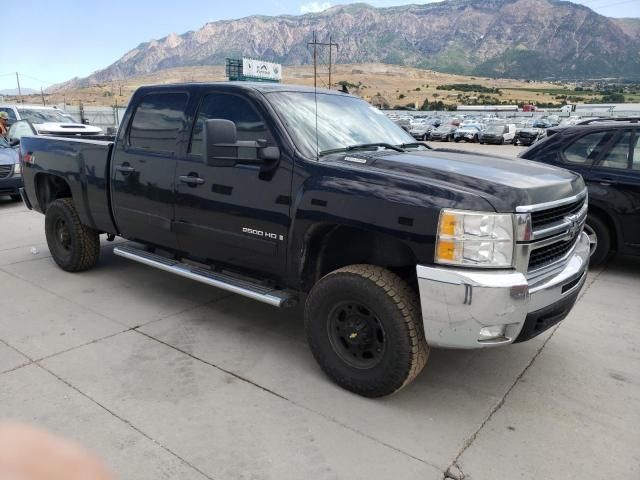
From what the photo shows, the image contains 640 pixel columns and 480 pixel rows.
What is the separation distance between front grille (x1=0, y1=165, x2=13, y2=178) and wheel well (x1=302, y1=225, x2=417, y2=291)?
28.1 feet

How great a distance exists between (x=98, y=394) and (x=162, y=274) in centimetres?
259

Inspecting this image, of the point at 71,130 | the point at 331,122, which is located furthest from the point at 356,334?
the point at 71,130

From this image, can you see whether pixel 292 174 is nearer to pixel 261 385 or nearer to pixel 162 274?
pixel 261 385

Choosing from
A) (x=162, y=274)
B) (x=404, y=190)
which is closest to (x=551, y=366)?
(x=404, y=190)

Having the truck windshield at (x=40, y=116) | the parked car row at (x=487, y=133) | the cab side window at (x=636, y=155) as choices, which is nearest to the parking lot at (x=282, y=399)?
the cab side window at (x=636, y=155)

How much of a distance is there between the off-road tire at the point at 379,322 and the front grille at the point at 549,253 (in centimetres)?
73

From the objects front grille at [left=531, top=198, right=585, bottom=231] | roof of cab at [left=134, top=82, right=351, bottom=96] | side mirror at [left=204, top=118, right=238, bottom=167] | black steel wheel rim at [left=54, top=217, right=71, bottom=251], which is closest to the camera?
front grille at [left=531, top=198, right=585, bottom=231]

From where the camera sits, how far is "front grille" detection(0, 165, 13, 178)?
9.80 metres

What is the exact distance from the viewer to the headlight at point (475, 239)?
2832 millimetres

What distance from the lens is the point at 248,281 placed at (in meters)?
4.02

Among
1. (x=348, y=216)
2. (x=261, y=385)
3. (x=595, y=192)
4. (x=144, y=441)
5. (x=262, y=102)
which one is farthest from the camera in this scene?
(x=595, y=192)

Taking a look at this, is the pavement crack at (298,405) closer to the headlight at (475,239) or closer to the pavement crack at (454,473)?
the pavement crack at (454,473)

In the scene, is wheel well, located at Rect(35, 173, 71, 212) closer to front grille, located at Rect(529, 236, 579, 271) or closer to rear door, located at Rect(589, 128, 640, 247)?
front grille, located at Rect(529, 236, 579, 271)

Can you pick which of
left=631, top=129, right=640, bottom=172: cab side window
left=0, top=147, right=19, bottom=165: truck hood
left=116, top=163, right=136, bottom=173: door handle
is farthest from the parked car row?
left=116, top=163, right=136, bottom=173: door handle
